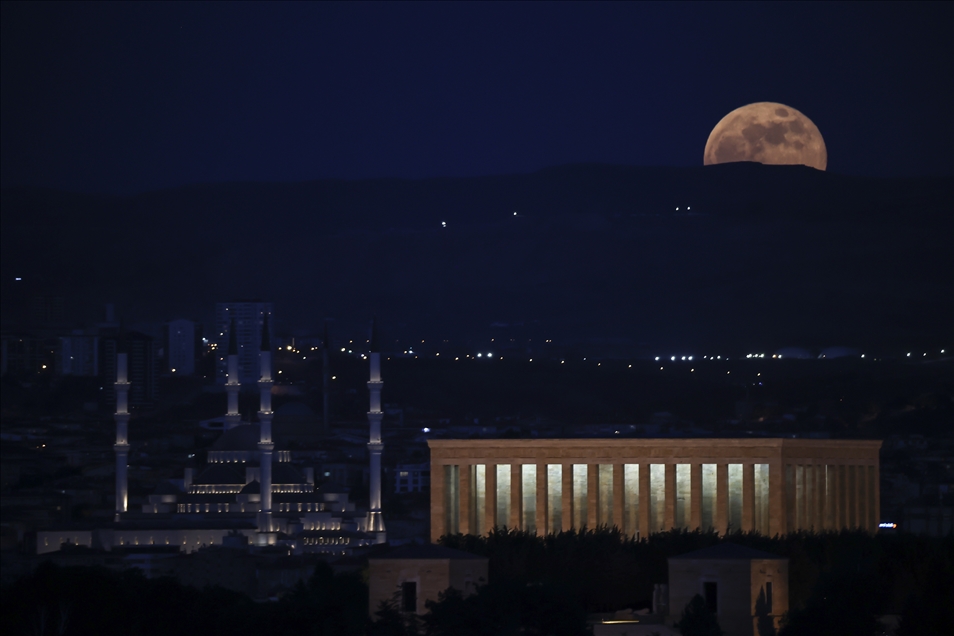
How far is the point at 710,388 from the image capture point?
168 meters

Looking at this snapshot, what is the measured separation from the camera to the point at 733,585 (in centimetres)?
4616

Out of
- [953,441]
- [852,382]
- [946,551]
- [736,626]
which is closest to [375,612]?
[736,626]

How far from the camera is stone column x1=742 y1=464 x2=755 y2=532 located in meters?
65.4

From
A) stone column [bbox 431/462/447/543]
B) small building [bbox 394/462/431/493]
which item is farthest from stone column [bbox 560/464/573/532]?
small building [bbox 394/462/431/493]

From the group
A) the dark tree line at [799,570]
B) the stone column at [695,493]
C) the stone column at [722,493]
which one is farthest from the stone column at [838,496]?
the dark tree line at [799,570]

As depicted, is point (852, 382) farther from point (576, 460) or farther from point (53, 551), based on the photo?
point (576, 460)

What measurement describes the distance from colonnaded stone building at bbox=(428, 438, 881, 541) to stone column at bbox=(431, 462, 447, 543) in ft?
0.11

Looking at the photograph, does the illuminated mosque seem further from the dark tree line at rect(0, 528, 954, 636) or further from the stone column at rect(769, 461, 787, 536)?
the dark tree line at rect(0, 528, 954, 636)

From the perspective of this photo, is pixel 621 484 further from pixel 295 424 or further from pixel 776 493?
pixel 295 424

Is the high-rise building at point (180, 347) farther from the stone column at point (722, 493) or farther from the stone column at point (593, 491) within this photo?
the stone column at point (722, 493)

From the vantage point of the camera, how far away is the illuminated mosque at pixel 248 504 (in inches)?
4242

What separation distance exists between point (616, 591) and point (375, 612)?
31.3 feet

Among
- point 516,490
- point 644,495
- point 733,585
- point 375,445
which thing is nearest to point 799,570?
point 733,585

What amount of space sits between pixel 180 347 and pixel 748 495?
5398 inches
